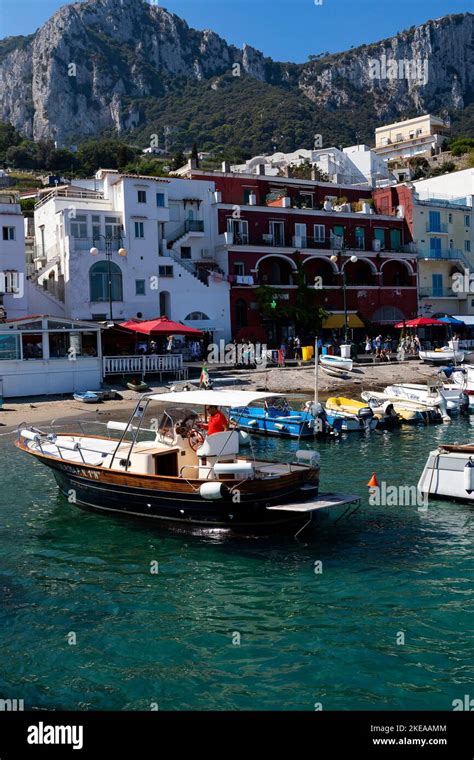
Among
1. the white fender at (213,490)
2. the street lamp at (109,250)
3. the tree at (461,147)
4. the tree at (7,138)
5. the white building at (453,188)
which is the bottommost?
the white fender at (213,490)

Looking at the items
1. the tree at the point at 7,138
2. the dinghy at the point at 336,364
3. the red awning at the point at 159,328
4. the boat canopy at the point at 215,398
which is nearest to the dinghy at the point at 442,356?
the dinghy at the point at 336,364

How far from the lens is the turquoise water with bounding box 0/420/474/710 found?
365 inches

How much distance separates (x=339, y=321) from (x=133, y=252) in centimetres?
1798

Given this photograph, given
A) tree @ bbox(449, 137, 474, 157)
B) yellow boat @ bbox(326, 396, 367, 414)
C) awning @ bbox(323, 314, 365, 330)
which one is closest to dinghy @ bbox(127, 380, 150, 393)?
yellow boat @ bbox(326, 396, 367, 414)

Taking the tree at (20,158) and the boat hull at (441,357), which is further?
the tree at (20,158)

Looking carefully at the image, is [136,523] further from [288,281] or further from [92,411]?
[288,281]

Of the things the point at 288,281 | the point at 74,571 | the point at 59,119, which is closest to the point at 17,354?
the point at 74,571

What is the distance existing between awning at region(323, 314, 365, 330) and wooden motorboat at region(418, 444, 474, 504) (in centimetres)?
3760

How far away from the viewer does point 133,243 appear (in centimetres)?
4819

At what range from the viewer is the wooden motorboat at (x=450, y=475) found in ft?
58.5

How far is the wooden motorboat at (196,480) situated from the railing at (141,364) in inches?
812

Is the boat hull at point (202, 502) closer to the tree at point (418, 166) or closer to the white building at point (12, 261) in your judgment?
the white building at point (12, 261)

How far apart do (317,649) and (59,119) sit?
168354 millimetres

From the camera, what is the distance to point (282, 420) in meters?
28.6
